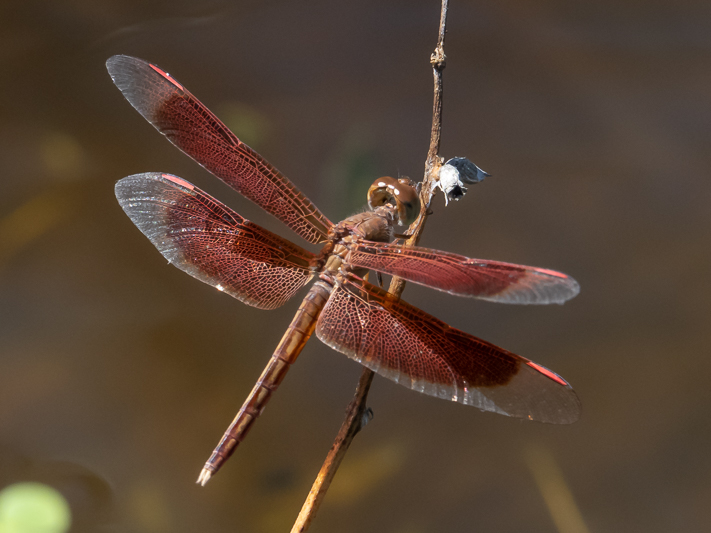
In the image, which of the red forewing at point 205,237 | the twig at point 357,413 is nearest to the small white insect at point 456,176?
the twig at point 357,413

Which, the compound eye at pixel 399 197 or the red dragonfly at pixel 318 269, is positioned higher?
the compound eye at pixel 399 197

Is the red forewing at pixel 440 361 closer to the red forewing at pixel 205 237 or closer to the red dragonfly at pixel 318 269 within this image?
the red dragonfly at pixel 318 269

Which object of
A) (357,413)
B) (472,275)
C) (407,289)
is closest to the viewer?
(472,275)

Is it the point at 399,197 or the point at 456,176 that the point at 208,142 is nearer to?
the point at 399,197

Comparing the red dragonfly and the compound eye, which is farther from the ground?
the compound eye

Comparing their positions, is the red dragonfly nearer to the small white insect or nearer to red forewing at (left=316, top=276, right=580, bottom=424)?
red forewing at (left=316, top=276, right=580, bottom=424)

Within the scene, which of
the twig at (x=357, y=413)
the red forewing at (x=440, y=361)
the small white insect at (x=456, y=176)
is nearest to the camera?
the red forewing at (x=440, y=361)

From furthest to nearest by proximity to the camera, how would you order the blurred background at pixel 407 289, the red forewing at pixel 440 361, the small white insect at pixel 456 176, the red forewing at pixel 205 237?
the blurred background at pixel 407 289 → the small white insect at pixel 456 176 → the red forewing at pixel 205 237 → the red forewing at pixel 440 361

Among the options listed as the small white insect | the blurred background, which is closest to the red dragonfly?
the small white insect

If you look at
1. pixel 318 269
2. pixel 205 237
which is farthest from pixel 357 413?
pixel 205 237
